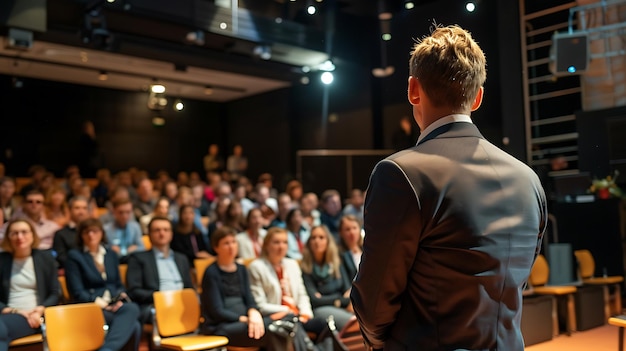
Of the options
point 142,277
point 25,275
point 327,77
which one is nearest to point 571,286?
point 142,277

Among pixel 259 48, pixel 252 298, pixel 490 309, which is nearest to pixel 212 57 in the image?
pixel 259 48

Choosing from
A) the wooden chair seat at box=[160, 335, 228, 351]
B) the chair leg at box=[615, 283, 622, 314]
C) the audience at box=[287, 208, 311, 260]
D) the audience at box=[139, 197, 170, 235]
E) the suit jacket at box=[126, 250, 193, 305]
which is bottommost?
the wooden chair seat at box=[160, 335, 228, 351]

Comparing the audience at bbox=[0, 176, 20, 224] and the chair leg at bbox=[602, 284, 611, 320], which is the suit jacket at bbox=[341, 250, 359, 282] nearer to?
the chair leg at bbox=[602, 284, 611, 320]

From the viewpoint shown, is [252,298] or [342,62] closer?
[252,298]

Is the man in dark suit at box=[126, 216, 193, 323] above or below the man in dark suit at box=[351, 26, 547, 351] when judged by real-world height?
below

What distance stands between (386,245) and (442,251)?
0.35 ft

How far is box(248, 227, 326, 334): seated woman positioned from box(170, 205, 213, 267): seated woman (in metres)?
1.25

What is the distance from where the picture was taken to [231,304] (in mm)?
3900

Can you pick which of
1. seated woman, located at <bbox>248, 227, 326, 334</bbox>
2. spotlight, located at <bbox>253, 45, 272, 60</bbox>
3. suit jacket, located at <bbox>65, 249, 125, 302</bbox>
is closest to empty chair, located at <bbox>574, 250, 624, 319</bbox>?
seated woman, located at <bbox>248, 227, 326, 334</bbox>

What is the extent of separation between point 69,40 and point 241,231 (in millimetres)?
3550

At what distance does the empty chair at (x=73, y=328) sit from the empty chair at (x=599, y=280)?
3338mm

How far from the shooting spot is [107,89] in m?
10.2

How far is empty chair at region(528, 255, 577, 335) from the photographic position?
15.3 feet

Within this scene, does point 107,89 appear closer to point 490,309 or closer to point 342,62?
point 342,62
